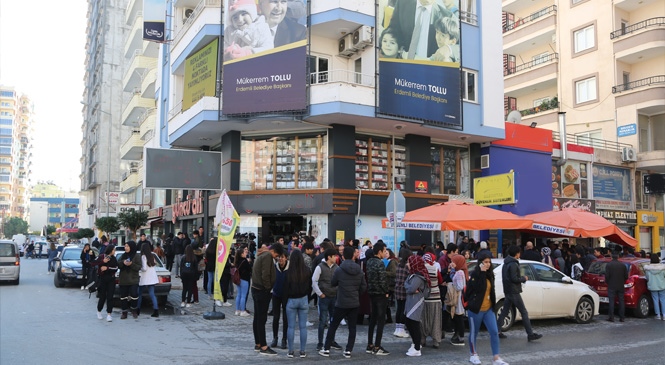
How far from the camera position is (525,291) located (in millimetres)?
12453

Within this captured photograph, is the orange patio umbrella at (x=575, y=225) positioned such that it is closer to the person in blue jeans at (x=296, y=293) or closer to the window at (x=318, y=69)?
the window at (x=318, y=69)

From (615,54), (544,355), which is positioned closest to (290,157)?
(544,355)

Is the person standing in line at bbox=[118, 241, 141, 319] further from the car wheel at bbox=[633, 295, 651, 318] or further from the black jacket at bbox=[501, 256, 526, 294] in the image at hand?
the car wheel at bbox=[633, 295, 651, 318]

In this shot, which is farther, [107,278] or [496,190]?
[496,190]

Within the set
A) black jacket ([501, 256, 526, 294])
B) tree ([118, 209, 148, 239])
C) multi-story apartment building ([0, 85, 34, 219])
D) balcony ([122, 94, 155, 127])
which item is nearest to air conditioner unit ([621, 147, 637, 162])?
black jacket ([501, 256, 526, 294])

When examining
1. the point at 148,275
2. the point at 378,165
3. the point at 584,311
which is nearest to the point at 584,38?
the point at 378,165

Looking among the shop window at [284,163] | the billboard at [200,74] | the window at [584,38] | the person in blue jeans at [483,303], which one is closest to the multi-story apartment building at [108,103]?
the billboard at [200,74]

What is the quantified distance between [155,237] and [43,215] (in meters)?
101

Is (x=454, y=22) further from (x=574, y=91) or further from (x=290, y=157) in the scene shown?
(x=574, y=91)

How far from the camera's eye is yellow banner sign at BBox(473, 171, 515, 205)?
63.7 ft

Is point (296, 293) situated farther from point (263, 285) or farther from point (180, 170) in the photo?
point (180, 170)

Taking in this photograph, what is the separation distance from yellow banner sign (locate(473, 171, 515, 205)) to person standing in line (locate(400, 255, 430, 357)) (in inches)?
421

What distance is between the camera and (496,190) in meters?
20.1

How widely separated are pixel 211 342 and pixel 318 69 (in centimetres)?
1338
